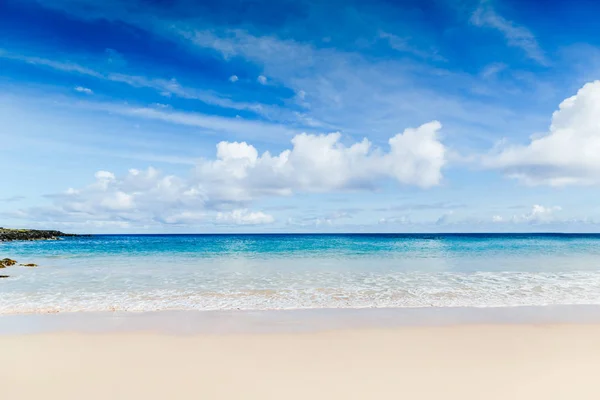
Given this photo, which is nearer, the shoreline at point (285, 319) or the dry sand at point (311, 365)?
the dry sand at point (311, 365)

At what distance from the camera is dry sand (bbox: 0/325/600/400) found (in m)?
5.89

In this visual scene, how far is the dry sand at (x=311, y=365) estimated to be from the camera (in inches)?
232

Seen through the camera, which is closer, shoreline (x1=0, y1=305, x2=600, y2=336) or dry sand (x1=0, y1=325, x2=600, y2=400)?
dry sand (x1=0, y1=325, x2=600, y2=400)

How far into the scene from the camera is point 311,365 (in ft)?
22.5

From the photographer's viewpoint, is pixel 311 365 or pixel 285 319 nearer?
pixel 311 365

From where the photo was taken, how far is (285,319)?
403 inches

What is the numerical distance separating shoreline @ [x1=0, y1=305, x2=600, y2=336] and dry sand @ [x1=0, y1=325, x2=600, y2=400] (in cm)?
50

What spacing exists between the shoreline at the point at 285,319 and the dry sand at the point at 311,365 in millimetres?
495

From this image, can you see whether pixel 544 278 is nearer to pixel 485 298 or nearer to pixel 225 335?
pixel 485 298

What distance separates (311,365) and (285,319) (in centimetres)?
345

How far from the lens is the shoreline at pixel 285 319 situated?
30.6ft

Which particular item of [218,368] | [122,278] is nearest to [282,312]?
[218,368]

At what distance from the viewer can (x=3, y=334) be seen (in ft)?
29.6

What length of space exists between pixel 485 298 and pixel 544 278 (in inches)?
293
